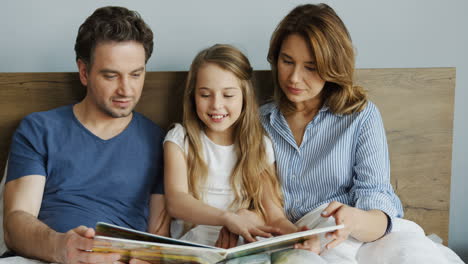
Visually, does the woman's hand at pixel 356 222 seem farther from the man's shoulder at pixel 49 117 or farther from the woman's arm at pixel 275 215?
the man's shoulder at pixel 49 117

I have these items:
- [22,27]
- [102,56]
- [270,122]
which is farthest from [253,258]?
[22,27]

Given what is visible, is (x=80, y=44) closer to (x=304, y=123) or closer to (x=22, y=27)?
(x=22, y=27)

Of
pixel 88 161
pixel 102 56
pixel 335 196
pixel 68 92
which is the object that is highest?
pixel 102 56

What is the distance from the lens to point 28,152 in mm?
1452

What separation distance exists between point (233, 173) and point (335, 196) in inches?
13.6

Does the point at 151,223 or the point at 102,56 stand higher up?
the point at 102,56

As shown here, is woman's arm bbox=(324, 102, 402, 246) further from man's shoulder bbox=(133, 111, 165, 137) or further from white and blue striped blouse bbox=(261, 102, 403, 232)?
man's shoulder bbox=(133, 111, 165, 137)

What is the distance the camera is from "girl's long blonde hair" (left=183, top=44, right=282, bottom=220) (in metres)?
1.58

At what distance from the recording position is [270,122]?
1645 millimetres

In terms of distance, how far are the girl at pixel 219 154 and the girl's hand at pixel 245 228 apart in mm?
103

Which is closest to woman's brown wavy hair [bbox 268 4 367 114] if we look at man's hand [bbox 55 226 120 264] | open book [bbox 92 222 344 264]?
open book [bbox 92 222 344 264]

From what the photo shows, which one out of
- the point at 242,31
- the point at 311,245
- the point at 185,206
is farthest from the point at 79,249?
the point at 242,31

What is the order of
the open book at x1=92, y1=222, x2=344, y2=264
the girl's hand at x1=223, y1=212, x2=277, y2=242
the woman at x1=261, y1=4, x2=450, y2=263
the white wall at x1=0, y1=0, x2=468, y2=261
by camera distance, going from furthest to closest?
the white wall at x1=0, y1=0, x2=468, y2=261, the woman at x1=261, y1=4, x2=450, y2=263, the girl's hand at x1=223, y1=212, x2=277, y2=242, the open book at x1=92, y1=222, x2=344, y2=264

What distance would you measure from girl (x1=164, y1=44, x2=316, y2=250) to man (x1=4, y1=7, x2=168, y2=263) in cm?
11
